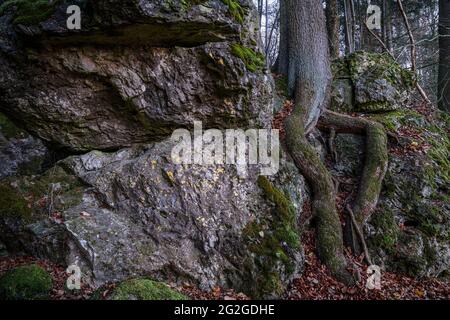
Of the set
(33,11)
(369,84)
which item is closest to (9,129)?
(33,11)

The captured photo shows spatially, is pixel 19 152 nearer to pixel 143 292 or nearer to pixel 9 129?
pixel 9 129

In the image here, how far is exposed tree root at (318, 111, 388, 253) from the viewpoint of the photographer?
6.47 meters

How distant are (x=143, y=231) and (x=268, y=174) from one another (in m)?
2.44

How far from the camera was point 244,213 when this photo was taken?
585cm

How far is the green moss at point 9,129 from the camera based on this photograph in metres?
6.03


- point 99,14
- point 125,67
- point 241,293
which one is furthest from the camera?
point 125,67

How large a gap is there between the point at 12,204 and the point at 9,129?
1.56m

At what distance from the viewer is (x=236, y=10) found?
5.99 meters

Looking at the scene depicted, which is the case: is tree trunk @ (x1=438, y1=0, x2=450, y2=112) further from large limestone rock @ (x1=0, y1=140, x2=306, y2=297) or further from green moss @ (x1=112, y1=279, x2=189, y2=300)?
green moss @ (x1=112, y1=279, x2=189, y2=300)

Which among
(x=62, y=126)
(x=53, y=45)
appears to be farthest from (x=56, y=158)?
(x=53, y=45)

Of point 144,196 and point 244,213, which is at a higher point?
point 144,196

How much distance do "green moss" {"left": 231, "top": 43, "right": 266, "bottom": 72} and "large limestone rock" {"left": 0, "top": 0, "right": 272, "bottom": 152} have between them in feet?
0.08

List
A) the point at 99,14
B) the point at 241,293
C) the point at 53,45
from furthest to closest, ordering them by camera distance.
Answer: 1. the point at 53,45
2. the point at 241,293
3. the point at 99,14
